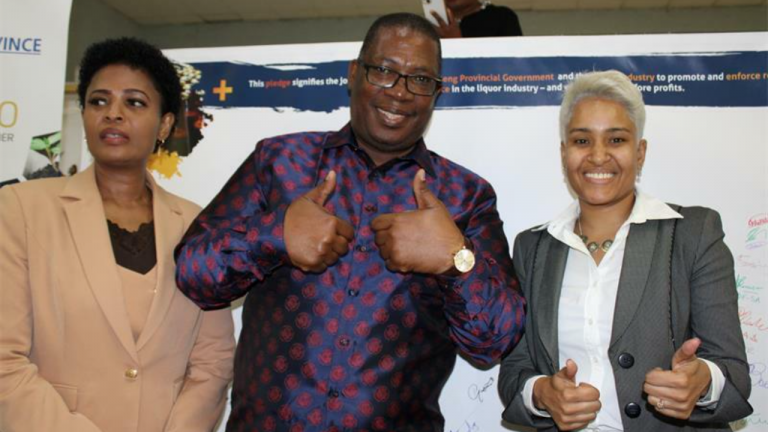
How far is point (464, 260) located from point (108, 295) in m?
1.00

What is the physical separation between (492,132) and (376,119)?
0.83 m

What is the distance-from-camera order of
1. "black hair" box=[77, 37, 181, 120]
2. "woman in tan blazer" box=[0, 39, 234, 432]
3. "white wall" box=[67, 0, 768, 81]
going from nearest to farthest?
"woman in tan blazer" box=[0, 39, 234, 432]
"black hair" box=[77, 37, 181, 120]
"white wall" box=[67, 0, 768, 81]

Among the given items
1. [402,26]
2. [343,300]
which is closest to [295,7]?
[402,26]

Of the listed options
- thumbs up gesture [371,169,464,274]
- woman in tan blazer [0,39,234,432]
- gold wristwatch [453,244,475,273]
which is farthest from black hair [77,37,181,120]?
gold wristwatch [453,244,475,273]

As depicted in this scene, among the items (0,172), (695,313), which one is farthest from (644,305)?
(0,172)

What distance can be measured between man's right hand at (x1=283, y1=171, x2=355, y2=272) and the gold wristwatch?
275mm

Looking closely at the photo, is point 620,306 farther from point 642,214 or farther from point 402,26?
point 402,26

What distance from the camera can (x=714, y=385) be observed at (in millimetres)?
1552

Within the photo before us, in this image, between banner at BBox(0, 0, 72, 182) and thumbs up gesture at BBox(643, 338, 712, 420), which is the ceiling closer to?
banner at BBox(0, 0, 72, 182)

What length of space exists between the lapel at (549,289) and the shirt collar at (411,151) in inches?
16.7

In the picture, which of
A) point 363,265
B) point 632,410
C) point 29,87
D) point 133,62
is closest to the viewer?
point 632,410

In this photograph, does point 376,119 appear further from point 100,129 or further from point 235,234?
point 100,129

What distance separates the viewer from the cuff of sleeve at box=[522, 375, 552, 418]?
1.75m
